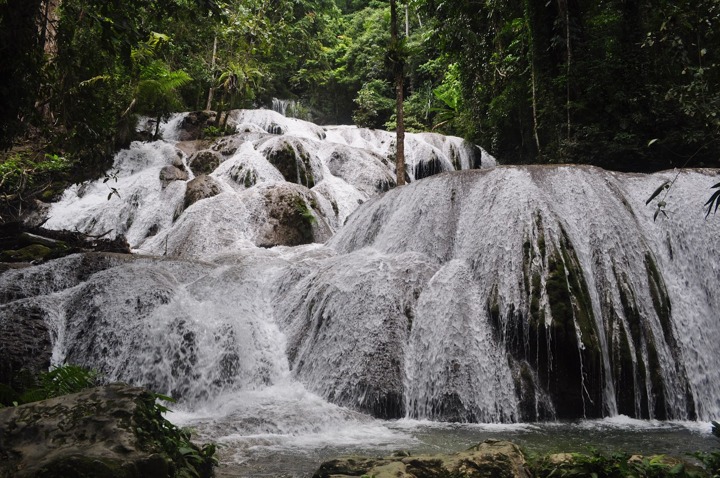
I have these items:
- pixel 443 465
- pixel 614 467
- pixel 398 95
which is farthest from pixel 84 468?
pixel 398 95

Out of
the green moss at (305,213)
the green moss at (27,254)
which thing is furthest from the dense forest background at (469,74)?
the green moss at (305,213)

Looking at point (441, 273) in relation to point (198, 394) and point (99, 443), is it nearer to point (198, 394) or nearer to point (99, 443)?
point (198, 394)

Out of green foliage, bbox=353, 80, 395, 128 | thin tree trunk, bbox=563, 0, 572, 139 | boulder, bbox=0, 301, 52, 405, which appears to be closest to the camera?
boulder, bbox=0, 301, 52, 405

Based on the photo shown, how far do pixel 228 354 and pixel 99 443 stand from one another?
4704mm

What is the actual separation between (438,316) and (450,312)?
18 cm

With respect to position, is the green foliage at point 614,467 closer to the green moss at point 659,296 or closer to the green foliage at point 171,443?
the green foliage at point 171,443

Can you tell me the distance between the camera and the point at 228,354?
24.3 ft

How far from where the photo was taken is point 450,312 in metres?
7.16

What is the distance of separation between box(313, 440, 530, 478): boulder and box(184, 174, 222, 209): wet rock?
12.2 metres

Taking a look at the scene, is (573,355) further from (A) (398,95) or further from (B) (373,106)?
(B) (373,106)

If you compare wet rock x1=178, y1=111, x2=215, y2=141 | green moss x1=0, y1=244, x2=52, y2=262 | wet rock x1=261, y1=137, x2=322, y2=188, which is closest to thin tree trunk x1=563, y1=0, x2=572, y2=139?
wet rock x1=261, y1=137, x2=322, y2=188

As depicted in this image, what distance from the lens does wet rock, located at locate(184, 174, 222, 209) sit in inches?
573

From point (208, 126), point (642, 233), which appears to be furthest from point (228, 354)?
point (208, 126)

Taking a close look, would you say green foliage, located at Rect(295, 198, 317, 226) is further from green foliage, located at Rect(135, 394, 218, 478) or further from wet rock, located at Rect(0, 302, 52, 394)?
green foliage, located at Rect(135, 394, 218, 478)
